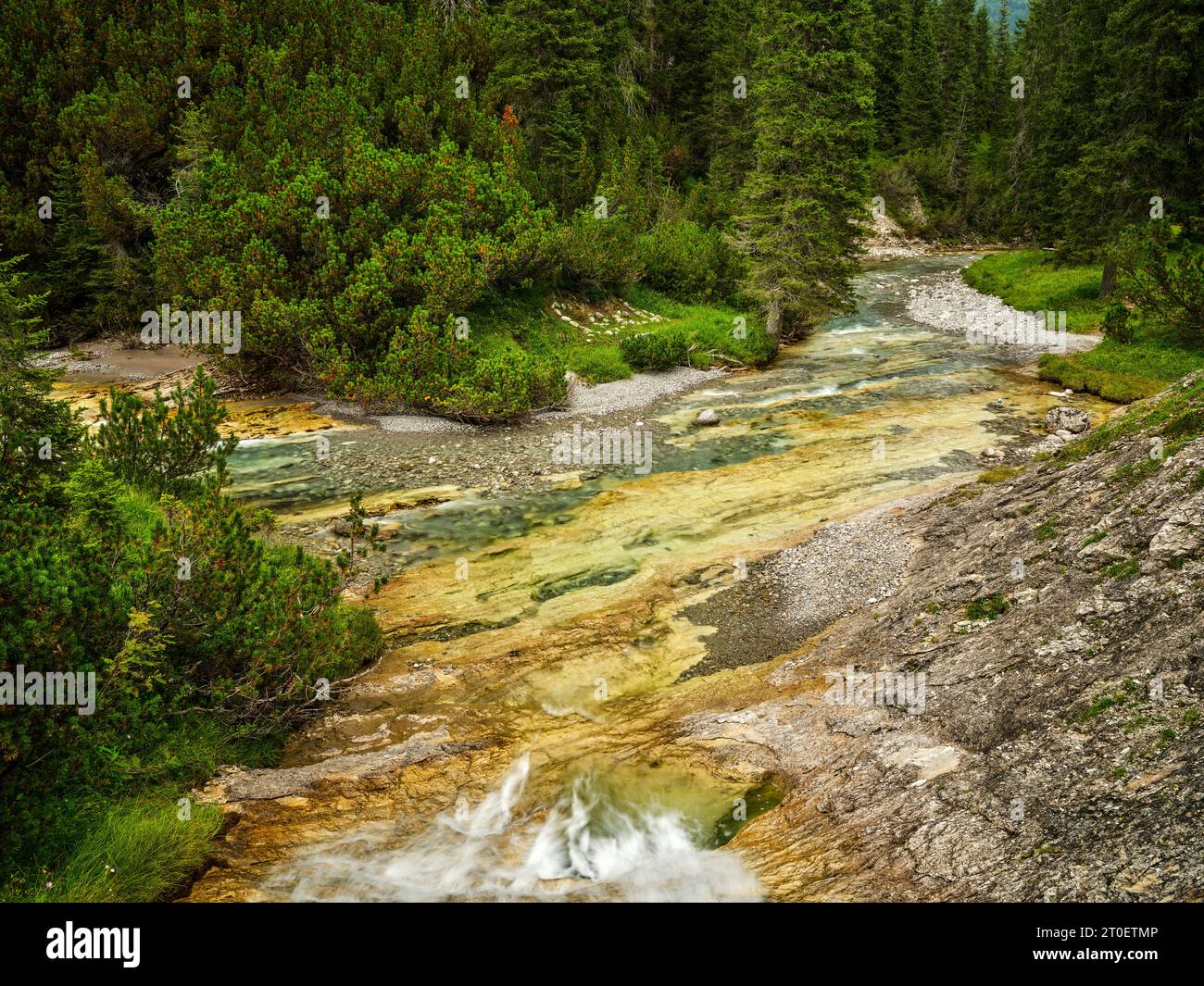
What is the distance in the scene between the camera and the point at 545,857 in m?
7.17

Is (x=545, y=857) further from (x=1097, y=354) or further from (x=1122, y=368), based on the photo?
(x=1097, y=354)

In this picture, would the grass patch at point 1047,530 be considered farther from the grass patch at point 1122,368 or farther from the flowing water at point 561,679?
the grass patch at point 1122,368

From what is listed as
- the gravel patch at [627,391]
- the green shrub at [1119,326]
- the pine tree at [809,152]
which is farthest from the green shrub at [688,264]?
the green shrub at [1119,326]

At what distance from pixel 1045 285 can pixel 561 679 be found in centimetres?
3844

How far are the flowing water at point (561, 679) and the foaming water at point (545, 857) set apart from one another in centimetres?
2

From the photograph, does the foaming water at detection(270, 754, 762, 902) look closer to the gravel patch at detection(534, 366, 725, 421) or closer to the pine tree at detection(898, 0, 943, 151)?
the gravel patch at detection(534, 366, 725, 421)

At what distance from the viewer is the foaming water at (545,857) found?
6.49 metres

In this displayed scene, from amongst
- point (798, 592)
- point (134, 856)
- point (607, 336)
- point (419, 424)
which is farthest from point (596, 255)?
point (134, 856)

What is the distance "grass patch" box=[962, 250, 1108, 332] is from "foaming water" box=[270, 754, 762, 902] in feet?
105

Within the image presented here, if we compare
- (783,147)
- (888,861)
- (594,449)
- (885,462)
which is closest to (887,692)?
(888,861)

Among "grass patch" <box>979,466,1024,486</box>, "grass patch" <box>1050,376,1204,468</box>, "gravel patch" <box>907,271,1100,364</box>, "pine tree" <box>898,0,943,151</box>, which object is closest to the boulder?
"grass patch" <box>979,466,1024,486</box>

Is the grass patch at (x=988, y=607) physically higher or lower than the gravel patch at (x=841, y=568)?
higher

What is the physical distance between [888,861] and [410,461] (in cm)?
1618

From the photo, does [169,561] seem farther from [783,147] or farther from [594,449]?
[783,147]
